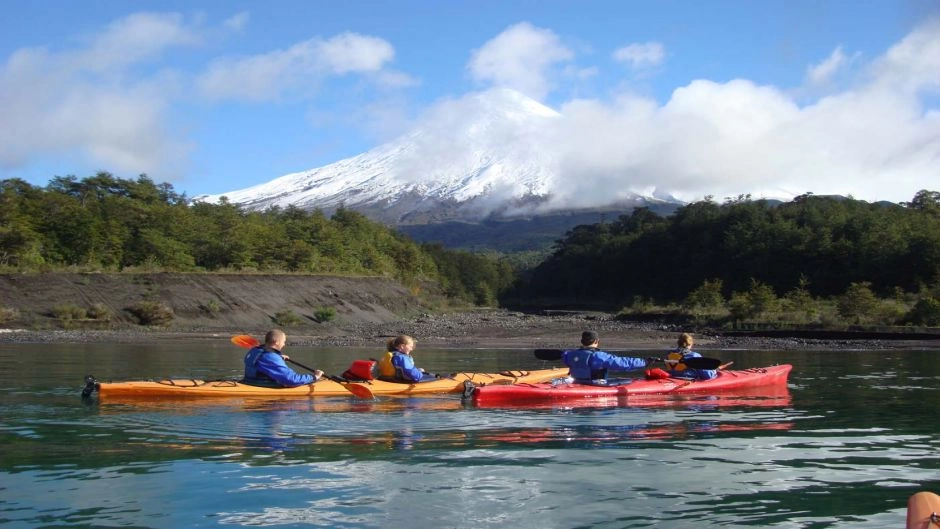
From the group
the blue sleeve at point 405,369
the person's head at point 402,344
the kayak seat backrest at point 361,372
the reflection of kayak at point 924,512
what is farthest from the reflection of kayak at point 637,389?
the reflection of kayak at point 924,512

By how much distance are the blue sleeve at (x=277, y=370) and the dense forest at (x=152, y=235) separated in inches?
1543

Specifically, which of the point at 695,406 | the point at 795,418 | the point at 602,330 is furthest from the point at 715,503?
the point at 602,330

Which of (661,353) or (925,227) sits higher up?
(925,227)

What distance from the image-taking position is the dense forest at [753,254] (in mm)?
69688

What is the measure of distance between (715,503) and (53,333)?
39.1 m

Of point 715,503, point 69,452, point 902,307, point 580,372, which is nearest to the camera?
point 715,503

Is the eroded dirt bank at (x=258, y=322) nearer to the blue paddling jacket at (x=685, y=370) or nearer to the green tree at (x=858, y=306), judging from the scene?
the green tree at (x=858, y=306)

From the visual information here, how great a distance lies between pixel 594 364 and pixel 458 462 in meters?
7.73

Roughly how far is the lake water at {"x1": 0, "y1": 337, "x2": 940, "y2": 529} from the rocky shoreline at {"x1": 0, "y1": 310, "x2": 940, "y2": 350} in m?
22.0

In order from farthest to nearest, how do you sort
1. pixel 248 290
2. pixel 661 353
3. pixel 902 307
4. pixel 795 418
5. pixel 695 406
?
pixel 248 290, pixel 902 307, pixel 661 353, pixel 695 406, pixel 795 418

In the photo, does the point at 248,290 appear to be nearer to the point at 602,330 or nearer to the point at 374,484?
the point at 602,330

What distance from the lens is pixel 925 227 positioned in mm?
72812

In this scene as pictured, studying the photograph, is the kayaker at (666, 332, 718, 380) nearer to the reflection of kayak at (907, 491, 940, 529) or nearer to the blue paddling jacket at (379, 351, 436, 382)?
the blue paddling jacket at (379, 351, 436, 382)

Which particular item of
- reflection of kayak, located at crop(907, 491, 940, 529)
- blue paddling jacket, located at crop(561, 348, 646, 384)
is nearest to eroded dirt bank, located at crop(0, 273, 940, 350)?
blue paddling jacket, located at crop(561, 348, 646, 384)
